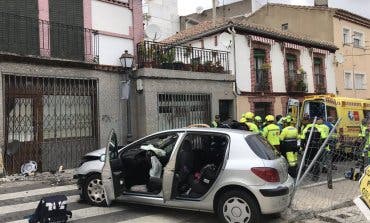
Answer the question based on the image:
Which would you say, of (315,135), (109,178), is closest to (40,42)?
(109,178)

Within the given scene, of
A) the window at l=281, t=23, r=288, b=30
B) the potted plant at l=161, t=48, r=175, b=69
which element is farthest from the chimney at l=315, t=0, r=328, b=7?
the potted plant at l=161, t=48, r=175, b=69

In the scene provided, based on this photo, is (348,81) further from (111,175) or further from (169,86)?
(111,175)

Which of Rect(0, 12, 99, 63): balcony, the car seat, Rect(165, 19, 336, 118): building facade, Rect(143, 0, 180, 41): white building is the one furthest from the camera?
Rect(143, 0, 180, 41): white building

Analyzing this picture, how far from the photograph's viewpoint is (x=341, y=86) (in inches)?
1093

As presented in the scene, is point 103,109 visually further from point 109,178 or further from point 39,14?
point 109,178

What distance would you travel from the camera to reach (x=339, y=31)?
28.1 m

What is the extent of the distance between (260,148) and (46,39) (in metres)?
8.07

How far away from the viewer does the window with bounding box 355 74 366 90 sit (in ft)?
97.6

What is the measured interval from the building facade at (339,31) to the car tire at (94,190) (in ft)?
70.9

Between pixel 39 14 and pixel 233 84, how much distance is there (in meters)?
8.80

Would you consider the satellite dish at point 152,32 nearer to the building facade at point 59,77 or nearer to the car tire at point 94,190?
the building facade at point 59,77

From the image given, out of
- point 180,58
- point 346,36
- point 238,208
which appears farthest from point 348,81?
point 238,208

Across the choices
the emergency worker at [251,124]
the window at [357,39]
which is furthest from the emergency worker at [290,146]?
the window at [357,39]

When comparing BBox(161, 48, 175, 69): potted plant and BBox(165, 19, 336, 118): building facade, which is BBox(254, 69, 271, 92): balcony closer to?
BBox(165, 19, 336, 118): building facade
